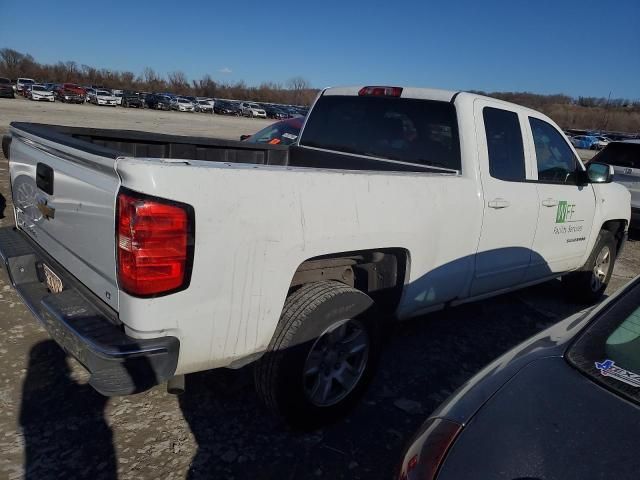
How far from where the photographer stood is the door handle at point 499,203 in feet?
→ 11.0

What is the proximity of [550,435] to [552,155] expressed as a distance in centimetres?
337

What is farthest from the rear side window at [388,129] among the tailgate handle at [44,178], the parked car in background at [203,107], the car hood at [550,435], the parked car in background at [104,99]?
the parked car in background at [203,107]

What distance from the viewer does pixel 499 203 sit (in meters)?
3.41

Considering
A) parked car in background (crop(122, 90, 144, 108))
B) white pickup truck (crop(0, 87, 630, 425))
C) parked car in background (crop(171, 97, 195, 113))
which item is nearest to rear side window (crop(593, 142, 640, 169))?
white pickup truck (crop(0, 87, 630, 425))

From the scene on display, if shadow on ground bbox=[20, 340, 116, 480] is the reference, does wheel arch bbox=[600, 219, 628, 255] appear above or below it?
above

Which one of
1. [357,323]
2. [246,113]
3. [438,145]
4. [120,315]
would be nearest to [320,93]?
[438,145]

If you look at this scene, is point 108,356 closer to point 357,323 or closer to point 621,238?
point 357,323

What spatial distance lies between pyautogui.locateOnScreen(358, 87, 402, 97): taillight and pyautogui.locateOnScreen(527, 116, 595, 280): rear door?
1129 millimetres

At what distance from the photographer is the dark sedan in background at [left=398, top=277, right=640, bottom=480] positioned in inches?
50.3

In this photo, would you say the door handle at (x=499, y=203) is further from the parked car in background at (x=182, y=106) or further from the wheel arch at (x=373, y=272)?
the parked car in background at (x=182, y=106)

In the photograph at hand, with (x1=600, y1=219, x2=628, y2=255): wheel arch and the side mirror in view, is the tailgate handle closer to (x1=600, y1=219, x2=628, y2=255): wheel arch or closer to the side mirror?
the side mirror

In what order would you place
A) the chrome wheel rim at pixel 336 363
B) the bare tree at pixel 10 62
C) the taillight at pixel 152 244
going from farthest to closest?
the bare tree at pixel 10 62 → the chrome wheel rim at pixel 336 363 → the taillight at pixel 152 244

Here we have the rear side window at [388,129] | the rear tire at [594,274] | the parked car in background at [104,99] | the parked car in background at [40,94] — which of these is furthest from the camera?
the parked car in background at [104,99]

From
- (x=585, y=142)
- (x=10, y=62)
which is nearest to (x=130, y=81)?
(x=10, y=62)
